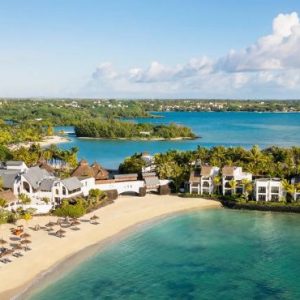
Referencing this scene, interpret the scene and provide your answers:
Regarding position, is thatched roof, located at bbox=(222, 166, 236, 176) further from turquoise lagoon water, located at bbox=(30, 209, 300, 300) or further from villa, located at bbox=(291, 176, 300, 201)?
turquoise lagoon water, located at bbox=(30, 209, 300, 300)

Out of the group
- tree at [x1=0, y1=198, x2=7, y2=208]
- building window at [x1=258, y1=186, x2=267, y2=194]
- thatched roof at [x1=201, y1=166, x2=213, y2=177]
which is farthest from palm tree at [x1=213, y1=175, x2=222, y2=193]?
tree at [x1=0, y1=198, x2=7, y2=208]

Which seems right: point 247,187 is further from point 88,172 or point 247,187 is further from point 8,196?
point 8,196

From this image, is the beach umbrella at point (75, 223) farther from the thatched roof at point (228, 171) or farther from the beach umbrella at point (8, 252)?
the thatched roof at point (228, 171)

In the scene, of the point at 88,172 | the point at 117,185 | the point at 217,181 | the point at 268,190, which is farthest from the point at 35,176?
the point at 268,190

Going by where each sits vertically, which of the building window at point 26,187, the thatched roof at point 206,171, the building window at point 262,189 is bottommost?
the building window at point 262,189

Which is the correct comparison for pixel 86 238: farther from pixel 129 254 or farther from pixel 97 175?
pixel 97 175

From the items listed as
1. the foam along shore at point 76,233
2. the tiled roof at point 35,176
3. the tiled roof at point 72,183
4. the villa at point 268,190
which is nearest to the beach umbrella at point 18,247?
the foam along shore at point 76,233
